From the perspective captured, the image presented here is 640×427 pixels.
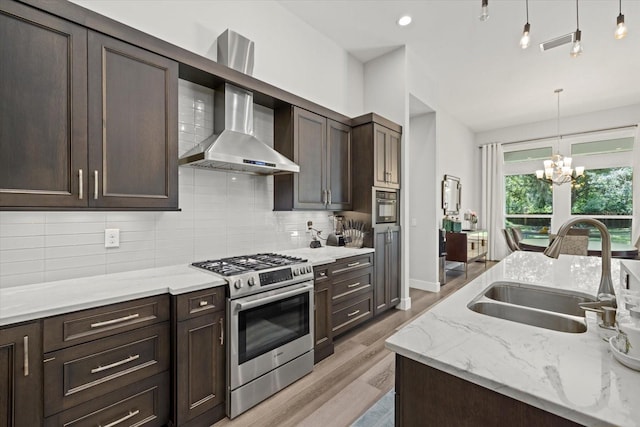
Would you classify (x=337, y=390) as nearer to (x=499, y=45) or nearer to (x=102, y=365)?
(x=102, y=365)

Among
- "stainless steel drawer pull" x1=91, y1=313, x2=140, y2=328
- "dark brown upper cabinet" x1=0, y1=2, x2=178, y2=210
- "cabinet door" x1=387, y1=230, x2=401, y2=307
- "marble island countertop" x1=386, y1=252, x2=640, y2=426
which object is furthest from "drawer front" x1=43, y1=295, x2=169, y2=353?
"cabinet door" x1=387, y1=230, x2=401, y2=307

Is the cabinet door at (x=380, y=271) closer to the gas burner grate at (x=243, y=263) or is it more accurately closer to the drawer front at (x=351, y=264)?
the drawer front at (x=351, y=264)

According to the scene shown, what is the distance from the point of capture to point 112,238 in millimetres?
2051

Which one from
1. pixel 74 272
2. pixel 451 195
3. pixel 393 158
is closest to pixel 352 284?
pixel 393 158

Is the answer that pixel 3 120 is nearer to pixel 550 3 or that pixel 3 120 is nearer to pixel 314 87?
pixel 314 87

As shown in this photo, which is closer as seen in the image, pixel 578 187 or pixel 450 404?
pixel 450 404

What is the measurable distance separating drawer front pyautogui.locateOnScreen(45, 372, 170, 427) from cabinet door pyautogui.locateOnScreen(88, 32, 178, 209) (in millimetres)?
1040

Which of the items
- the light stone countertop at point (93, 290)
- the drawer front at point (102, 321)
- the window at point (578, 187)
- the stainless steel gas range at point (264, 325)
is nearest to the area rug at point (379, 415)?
the stainless steel gas range at point (264, 325)

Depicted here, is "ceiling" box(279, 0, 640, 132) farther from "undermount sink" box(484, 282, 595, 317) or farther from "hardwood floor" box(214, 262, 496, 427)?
"hardwood floor" box(214, 262, 496, 427)

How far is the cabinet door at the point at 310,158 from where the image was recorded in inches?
118

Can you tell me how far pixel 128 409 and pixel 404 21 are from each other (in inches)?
168

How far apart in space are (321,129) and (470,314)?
2.54 meters

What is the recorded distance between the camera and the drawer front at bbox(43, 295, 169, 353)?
53.8 inches

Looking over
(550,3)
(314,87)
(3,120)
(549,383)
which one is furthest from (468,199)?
(3,120)
